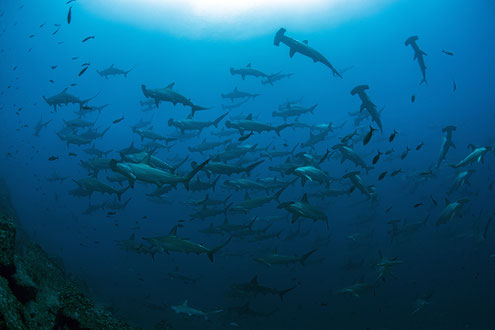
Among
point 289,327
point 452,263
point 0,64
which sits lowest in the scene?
point 289,327

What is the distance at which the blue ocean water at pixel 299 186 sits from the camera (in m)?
15.6

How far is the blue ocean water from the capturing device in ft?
51.1

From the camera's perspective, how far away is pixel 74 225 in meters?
36.8

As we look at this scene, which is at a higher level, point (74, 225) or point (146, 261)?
point (74, 225)

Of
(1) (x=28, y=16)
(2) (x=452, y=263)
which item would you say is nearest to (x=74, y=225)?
(1) (x=28, y=16)

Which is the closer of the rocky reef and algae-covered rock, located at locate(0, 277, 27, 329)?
algae-covered rock, located at locate(0, 277, 27, 329)

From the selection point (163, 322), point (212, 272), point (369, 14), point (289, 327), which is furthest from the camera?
point (369, 14)

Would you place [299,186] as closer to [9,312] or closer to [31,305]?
[31,305]

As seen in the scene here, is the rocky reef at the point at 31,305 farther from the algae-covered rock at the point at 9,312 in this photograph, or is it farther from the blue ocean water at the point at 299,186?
the blue ocean water at the point at 299,186

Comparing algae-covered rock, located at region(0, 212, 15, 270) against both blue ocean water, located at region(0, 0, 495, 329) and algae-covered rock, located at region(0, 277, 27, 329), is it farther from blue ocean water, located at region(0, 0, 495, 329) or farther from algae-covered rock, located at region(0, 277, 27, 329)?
blue ocean water, located at region(0, 0, 495, 329)

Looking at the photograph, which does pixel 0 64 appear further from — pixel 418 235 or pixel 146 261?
pixel 418 235

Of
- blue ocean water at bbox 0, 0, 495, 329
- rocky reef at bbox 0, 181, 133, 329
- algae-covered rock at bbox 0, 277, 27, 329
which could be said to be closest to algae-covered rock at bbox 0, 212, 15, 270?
rocky reef at bbox 0, 181, 133, 329

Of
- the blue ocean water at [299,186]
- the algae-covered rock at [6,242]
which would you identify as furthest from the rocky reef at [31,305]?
the blue ocean water at [299,186]

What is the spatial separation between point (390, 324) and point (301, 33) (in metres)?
45.6
